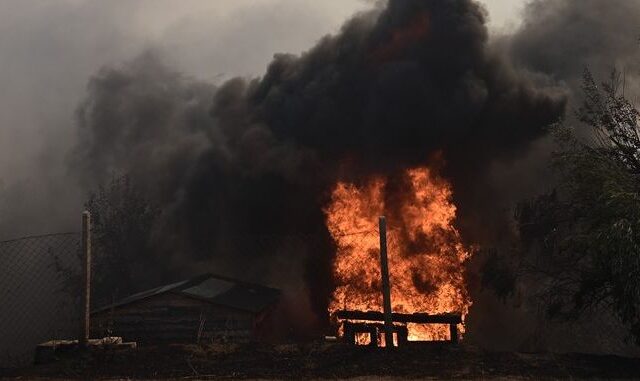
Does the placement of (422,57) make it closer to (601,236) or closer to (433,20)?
(433,20)

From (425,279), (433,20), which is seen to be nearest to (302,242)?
(425,279)

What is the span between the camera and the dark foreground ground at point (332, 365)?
8.12 m

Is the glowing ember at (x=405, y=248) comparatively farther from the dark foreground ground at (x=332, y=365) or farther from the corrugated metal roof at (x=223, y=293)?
the dark foreground ground at (x=332, y=365)

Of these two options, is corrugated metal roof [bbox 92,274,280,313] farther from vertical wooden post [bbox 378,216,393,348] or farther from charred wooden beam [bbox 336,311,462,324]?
vertical wooden post [bbox 378,216,393,348]

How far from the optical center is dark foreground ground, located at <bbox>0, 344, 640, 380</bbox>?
8.12 metres

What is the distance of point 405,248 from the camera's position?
20594 millimetres

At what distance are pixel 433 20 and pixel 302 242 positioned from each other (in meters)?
13.7

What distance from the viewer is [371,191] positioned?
903 inches

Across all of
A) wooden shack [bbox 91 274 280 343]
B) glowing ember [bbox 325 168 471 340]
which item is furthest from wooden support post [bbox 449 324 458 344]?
wooden shack [bbox 91 274 280 343]

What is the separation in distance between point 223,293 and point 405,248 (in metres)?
7.55

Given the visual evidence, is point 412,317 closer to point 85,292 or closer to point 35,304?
point 85,292

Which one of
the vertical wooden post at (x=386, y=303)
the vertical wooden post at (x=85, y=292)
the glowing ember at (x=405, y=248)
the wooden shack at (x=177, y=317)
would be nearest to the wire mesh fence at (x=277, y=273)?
the glowing ember at (x=405, y=248)

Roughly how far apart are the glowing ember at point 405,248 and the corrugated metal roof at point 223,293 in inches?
129

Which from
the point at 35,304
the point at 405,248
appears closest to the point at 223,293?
the point at 405,248
